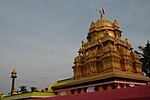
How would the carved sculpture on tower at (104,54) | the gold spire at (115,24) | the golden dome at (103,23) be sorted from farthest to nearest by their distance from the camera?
the gold spire at (115,24), the golden dome at (103,23), the carved sculpture on tower at (104,54)

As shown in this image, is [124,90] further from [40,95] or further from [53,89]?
[53,89]

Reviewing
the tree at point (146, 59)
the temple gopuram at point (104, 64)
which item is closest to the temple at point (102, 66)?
the temple gopuram at point (104, 64)

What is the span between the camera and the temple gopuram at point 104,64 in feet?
52.4

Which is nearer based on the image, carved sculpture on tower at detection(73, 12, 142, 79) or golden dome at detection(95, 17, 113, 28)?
carved sculpture on tower at detection(73, 12, 142, 79)

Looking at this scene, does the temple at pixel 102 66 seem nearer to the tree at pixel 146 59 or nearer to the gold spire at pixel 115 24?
the gold spire at pixel 115 24

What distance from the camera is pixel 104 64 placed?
1822 cm

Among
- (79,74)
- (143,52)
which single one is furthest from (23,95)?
(143,52)

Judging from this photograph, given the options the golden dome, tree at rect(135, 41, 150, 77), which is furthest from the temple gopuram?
tree at rect(135, 41, 150, 77)

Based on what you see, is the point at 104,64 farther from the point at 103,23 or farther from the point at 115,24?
the point at 115,24

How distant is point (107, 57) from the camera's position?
18125 mm

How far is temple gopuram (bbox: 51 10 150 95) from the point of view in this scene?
1598 cm

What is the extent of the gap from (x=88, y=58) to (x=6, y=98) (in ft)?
37.5

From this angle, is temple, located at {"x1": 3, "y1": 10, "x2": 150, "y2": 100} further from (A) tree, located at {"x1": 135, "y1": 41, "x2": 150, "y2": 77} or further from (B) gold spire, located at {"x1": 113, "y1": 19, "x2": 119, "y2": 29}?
(A) tree, located at {"x1": 135, "y1": 41, "x2": 150, "y2": 77}

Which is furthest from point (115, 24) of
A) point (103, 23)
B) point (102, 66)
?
point (102, 66)
